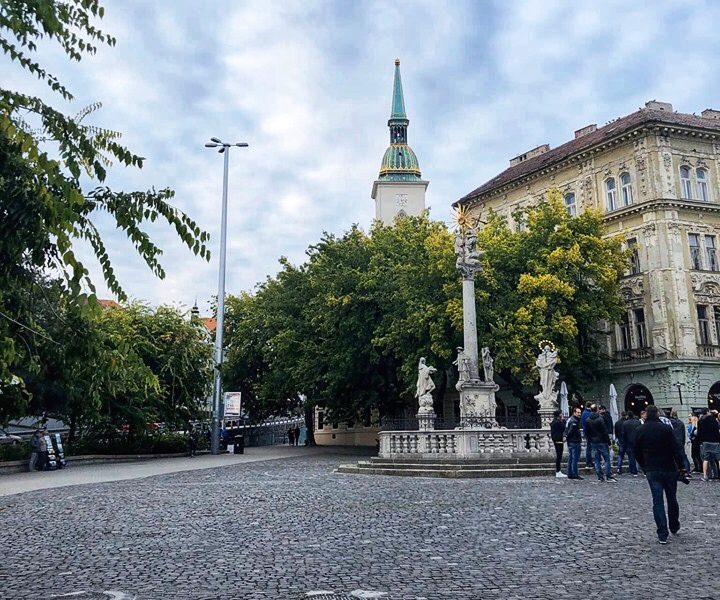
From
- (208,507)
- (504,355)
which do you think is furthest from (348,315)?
(208,507)

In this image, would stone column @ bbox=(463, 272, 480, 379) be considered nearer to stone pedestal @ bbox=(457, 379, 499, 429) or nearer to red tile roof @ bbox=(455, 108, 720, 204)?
stone pedestal @ bbox=(457, 379, 499, 429)

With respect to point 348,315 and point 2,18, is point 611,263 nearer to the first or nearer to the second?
point 348,315

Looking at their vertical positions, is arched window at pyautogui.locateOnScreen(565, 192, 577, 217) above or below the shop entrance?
above

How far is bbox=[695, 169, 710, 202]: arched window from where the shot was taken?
45.0 meters

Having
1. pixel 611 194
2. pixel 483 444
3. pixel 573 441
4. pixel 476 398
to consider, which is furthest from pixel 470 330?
pixel 611 194

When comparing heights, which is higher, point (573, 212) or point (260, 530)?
point (573, 212)

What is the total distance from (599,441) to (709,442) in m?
2.78

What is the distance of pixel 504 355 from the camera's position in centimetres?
3438

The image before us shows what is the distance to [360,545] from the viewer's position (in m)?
9.57

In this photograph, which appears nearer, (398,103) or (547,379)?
(547,379)

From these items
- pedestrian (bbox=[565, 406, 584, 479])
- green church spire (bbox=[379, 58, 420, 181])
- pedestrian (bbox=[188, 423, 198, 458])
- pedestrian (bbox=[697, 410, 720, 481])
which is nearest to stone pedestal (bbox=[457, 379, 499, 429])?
pedestrian (bbox=[565, 406, 584, 479])

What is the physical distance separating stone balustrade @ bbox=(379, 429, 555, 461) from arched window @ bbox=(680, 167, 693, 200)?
2683 centimetres

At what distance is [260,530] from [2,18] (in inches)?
327

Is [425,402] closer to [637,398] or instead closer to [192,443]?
[192,443]
